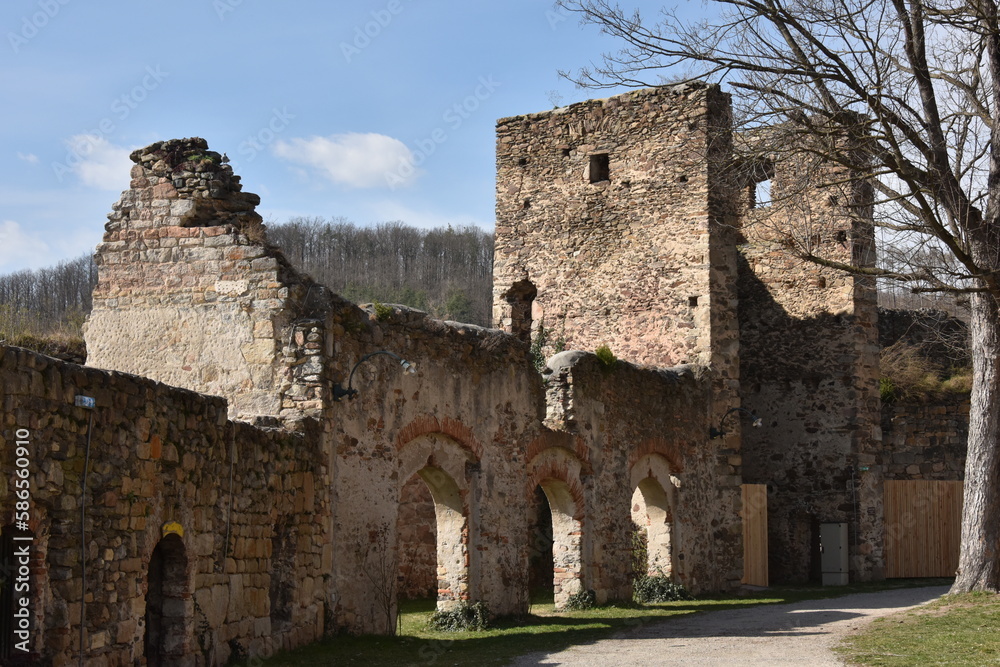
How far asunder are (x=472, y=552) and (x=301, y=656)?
3.59m

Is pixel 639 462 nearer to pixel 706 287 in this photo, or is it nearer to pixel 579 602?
pixel 579 602

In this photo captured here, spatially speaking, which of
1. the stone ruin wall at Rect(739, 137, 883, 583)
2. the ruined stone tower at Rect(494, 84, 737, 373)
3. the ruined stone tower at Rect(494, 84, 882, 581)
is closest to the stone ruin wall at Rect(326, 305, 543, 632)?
the ruined stone tower at Rect(494, 84, 737, 373)

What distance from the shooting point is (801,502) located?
2069 centimetres

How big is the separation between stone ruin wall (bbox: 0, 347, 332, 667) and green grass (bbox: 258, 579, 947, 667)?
1.45 feet

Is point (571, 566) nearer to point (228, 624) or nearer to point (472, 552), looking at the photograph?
point (472, 552)

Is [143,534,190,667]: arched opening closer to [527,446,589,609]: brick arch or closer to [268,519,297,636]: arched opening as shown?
[268,519,297,636]: arched opening

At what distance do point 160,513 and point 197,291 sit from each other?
3.76 metres

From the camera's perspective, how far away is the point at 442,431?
1284 cm

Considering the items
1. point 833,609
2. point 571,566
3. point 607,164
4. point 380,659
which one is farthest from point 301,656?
point 607,164

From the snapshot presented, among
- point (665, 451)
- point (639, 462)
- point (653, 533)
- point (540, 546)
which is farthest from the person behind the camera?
point (540, 546)

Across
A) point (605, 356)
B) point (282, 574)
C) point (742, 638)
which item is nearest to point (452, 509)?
point (282, 574)

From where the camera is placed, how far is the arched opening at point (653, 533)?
57.1 ft

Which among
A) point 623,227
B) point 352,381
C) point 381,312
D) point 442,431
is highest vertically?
point 623,227

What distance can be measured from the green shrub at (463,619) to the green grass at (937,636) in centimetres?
408
